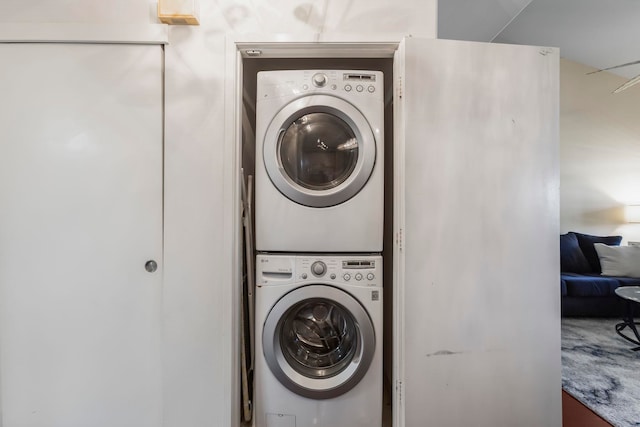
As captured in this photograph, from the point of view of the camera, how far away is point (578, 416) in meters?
1.62

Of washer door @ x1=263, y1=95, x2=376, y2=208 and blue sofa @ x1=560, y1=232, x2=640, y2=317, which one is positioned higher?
washer door @ x1=263, y1=95, x2=376, y2=208

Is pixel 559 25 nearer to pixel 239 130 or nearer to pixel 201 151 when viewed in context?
pixel 239 130

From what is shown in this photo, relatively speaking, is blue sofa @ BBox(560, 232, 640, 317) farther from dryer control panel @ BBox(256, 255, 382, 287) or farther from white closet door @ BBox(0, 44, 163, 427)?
white closet door @ BBox(0, 44, 163, 427)

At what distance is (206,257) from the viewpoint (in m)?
1.34

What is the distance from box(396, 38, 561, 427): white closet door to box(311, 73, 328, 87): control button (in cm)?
37

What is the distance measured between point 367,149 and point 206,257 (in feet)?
3.08

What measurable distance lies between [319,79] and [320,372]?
4.80 ft

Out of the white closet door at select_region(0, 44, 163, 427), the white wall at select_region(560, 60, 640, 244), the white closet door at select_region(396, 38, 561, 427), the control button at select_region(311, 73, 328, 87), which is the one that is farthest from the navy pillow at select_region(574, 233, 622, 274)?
the white closet door at select_region(0, 44, 163, 427)

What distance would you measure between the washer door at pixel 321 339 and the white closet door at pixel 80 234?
1.95ft

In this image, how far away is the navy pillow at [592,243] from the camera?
140 inches

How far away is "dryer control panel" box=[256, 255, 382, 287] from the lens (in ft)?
4.51

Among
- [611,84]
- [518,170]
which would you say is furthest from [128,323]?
[611,84]

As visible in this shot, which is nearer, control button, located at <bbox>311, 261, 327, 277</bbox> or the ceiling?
control button, located at <bbox>311, 261, 327, 277</bbox>

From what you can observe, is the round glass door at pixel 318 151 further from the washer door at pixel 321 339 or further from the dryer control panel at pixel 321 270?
the washer door at pixel 321 339
